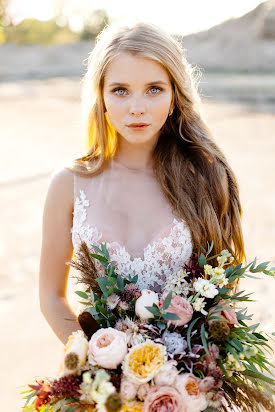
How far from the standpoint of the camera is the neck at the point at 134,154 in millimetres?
2584

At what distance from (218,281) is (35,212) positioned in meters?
6.49

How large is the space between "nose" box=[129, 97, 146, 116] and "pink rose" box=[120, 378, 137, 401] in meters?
1.06

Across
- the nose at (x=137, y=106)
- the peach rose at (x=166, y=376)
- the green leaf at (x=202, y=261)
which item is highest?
the nose at (x=137, y=106)

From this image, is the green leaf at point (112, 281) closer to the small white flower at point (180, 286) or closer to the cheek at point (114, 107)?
the small white flower at point (180, 286)

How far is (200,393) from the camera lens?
1.66 metres

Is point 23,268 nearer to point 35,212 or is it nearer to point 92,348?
point 35,212

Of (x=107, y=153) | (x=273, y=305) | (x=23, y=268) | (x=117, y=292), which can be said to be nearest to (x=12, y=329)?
(x=23, y=268)

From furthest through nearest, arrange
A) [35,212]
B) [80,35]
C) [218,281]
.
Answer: [80,35] < [35,212] < [218,281]

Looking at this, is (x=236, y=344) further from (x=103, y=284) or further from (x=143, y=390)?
(x=103, y=284)

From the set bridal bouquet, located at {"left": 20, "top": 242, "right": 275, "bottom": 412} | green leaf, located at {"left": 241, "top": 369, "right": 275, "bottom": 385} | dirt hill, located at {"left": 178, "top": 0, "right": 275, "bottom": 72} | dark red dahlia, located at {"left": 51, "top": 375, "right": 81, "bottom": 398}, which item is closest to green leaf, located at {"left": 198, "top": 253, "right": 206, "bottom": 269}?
bridal bouquet, located at {"left": 20, "top": 242, "right": 275, "bottom": 412}

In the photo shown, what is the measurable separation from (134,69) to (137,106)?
6.3 inches

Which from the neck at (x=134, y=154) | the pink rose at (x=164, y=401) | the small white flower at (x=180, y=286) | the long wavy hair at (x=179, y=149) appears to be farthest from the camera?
the neck at (x=134, y=154)

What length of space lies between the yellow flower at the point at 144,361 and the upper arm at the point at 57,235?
879mm

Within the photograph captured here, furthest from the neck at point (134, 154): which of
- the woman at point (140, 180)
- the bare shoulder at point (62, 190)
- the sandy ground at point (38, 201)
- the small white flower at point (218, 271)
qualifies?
the small white flower at point (218, 271)
